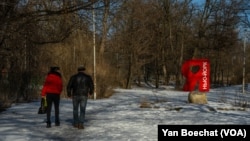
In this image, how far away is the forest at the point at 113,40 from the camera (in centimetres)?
1516

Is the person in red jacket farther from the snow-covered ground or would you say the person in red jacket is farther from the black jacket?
the snow-covered ground

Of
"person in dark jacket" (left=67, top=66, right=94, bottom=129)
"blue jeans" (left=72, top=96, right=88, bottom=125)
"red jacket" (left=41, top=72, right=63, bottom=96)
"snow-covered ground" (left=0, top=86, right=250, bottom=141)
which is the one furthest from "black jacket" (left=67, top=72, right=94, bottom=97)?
"snow-covered ground" (left=0, top=86, right=250, bottom=141)

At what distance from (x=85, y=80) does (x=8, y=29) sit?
119 inches

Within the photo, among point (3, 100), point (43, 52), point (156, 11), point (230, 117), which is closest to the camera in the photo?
point (230, 117)

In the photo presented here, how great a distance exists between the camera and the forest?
15156 mm

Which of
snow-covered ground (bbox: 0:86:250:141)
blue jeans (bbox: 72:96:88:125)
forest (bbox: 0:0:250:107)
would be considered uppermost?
forest (bbox: 0:0:250:107)

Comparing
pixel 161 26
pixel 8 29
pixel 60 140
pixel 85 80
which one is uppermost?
pixel 161 26

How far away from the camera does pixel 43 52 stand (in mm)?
28797

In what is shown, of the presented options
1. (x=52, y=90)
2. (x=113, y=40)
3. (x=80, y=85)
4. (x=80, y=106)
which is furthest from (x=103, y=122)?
(x=113, y=40)

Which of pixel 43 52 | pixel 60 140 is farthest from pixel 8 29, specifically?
pixel 43 52

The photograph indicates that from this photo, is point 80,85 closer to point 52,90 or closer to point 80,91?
point 80,91

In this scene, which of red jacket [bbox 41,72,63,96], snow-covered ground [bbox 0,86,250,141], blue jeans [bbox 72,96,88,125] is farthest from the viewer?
red jacket [bbox 41,72,63,96]

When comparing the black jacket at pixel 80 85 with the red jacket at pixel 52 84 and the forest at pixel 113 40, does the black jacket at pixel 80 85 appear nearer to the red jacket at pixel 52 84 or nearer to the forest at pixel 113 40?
the red jacket at pixel 52 84

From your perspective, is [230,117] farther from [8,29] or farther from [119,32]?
[119,32]
